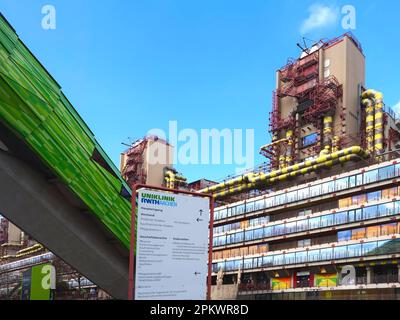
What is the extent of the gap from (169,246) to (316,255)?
5065 centimetres

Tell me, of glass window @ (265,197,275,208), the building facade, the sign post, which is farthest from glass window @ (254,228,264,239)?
the sign post

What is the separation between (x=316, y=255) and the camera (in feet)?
193

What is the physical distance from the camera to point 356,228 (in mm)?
56250

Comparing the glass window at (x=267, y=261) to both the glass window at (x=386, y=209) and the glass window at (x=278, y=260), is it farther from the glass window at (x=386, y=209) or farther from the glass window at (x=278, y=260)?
the glass window at (x=386, y=209)

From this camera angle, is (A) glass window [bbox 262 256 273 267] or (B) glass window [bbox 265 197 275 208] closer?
(A) glass window [bbox 262 256 273 267]

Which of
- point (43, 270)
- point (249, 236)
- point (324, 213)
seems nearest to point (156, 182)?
point (249, 236)

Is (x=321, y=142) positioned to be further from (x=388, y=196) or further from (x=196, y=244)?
(x=196, y=244)

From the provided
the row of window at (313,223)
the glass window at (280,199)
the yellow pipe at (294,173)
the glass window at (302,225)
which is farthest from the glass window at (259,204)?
the glass window at (302,225)

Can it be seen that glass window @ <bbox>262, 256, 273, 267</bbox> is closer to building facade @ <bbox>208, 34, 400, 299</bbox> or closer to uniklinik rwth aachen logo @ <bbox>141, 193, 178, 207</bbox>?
building facade @ <bbox>208, 34, 400, 299</bbox>

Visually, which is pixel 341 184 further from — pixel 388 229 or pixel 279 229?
pixel 279 229

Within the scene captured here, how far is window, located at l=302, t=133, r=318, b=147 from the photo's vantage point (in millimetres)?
75750

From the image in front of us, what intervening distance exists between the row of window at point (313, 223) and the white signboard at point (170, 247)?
45.1 m

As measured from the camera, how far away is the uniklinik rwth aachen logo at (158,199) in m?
11.2
